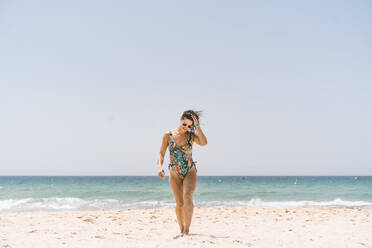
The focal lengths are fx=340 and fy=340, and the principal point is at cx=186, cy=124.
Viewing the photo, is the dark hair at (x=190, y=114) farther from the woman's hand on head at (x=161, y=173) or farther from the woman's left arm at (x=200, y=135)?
the woman's hand on head at (x=161, y=173)

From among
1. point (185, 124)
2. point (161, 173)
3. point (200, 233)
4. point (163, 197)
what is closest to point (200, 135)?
point (185, 124)

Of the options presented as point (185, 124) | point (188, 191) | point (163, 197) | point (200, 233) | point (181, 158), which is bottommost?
point (163, 197)

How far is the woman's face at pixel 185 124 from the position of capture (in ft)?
17.5

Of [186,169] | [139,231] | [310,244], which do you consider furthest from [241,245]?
[139,231]

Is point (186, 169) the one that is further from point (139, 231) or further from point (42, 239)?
point (42, 239)

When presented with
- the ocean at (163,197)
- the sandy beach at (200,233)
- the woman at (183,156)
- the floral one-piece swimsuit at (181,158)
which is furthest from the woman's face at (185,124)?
the ocean at (163,197)

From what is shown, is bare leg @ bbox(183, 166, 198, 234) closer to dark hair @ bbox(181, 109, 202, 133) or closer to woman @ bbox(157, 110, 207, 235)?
woman @ bbox(157, 110, 207, 235)

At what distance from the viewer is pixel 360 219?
8.08 meters

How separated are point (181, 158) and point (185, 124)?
1.78 feet

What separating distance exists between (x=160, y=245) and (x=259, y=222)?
3700mm

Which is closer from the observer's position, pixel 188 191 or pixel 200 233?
pixel 188 191

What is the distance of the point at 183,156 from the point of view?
5.37 m

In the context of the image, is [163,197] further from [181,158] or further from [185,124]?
[185,124]

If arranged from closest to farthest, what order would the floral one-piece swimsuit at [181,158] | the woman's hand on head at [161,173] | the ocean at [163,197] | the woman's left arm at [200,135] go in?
the woman's hand on head at [161,173], the woman's left arm at [200,135], the floral one-piece swimsuit at [181,158], the ocean at [163,197]
